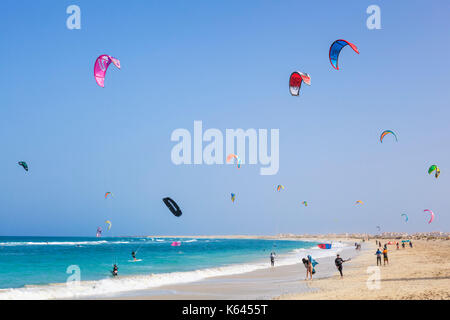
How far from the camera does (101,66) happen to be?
16.0 m

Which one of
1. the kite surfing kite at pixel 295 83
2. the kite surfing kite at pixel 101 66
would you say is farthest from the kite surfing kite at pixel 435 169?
the kite surfing kite at pixel 101 66

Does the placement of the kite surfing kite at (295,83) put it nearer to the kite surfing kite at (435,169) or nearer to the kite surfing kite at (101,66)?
the kite surfing kite at (101,66)

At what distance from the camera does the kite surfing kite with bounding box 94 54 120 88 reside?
51.3 feet

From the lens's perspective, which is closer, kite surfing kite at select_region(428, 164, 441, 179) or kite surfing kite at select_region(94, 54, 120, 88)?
kite surfing kite at select_region(94, 54, 120, 88)

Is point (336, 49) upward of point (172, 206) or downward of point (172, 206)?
upward

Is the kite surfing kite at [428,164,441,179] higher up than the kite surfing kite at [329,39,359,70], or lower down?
lower down

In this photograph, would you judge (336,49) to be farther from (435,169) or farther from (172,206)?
(435,169)

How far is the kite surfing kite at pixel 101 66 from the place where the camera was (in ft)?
51.3

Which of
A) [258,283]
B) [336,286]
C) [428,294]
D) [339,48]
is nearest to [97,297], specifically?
[258,283]

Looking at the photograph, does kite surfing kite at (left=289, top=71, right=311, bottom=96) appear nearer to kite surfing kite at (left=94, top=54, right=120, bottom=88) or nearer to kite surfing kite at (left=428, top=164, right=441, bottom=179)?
kite surfing kite at (left=94, top=54, right=120, bottom=88)

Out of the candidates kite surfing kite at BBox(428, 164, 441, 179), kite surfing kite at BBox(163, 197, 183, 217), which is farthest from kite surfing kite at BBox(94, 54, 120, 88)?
kite surfing kite at BBox(428, 164, 441, 179)

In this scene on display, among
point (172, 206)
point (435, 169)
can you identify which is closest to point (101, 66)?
point (172, 206)
